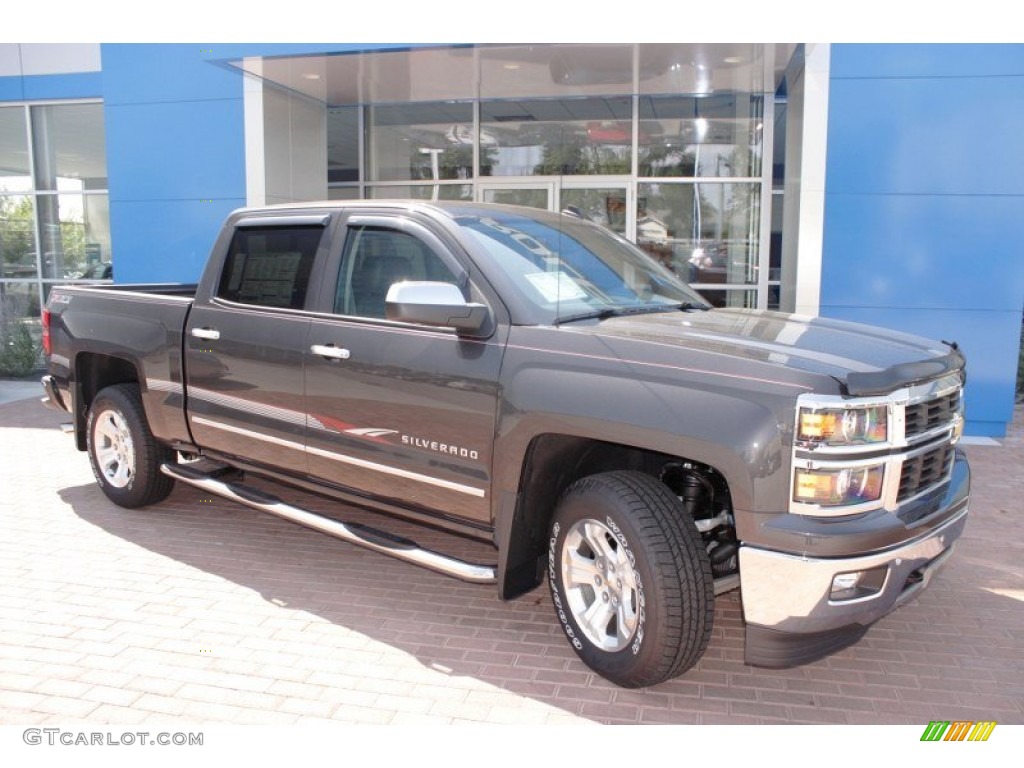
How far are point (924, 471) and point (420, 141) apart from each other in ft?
35.2

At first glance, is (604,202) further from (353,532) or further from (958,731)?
(958,731)

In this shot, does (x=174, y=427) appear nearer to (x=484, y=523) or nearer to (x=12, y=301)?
(x=484, y=523)

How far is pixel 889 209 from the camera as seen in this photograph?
29.1 ft

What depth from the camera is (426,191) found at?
42.8 ft

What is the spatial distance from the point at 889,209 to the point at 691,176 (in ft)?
11.3

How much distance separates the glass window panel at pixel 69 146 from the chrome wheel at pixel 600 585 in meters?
13.0

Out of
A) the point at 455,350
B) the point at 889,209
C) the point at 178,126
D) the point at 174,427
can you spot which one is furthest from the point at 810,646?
the point at 178,126

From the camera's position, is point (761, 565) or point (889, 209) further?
point (889, 209)

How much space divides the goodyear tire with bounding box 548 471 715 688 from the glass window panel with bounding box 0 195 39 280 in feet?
44.5

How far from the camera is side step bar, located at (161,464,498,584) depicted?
3926mm

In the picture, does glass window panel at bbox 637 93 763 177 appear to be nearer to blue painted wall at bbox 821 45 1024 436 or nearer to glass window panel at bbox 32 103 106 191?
blue painted wall at bbox 821 45 1024 436

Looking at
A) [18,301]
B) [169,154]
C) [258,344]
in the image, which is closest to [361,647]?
[258,344]

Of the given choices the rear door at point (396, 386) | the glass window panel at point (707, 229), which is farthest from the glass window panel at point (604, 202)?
the rear door at point (396, 386)

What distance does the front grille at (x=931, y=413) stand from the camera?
11.1ft
